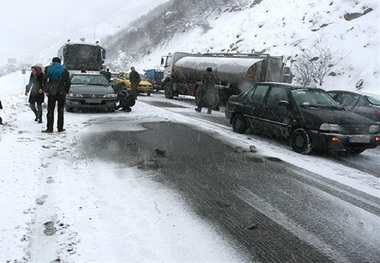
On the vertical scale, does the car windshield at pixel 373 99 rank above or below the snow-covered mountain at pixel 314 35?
below

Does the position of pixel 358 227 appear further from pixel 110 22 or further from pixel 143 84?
pixel 110 22

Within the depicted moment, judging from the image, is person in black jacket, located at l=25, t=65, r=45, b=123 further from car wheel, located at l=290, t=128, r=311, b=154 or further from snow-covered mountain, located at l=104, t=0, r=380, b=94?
snow-covered mountain, located at l=104, t=0, r=380, b=94

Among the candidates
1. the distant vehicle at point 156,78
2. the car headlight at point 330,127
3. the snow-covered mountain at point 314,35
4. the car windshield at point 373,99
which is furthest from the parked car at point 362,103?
the distant vehicle at point 156,78

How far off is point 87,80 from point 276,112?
27.6 ft

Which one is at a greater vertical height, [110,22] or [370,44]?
[110,22]

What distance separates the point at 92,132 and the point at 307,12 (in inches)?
957

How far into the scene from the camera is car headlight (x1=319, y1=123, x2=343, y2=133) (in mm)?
8008

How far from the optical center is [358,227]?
177 inches

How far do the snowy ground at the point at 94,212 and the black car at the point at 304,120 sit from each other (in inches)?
24.1

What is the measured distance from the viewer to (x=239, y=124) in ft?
35.4

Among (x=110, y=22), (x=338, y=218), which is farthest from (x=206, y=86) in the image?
(x=110, y=22)

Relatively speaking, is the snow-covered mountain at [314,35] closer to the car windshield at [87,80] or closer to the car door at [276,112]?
the car door at [276,112]

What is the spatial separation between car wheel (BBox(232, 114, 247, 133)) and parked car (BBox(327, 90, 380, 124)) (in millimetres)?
3357

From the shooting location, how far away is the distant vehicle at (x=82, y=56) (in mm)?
19969
